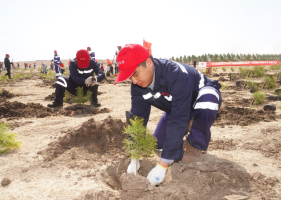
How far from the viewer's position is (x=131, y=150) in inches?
80.7

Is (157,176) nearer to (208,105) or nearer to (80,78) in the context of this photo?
(208,105)

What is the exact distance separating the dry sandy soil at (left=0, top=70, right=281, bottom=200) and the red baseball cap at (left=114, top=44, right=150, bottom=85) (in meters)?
0.89

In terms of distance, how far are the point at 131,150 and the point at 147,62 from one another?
87 centimetres

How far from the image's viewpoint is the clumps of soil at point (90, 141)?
2.68 metres

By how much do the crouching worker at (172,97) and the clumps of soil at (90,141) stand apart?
675 mm

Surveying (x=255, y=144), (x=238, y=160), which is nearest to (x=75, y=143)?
(x=238, y=160)

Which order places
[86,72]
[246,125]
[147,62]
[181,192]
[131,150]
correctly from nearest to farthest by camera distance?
[181,192]
[147,62]
[131,150]
[246,125]
[86,72]

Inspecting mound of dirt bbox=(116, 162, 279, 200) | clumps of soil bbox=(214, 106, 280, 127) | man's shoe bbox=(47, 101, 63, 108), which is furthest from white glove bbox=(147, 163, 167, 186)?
man's shoe bbox=(47, 101, 63, 108)

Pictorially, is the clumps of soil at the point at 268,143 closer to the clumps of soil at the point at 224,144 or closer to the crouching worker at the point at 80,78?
the clumps of soil at the point at 224,144

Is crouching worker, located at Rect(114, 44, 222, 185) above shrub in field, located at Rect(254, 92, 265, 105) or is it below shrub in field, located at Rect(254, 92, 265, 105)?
above

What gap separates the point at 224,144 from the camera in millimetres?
2932

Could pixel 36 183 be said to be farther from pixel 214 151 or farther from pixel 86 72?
pixel 86 72

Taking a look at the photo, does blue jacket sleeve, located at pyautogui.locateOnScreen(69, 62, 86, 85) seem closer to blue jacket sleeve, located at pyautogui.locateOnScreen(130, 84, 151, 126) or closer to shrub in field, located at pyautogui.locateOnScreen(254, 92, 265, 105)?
blue jacket sleeve, located at pyautogui.locateOnScreen(130, 84, 151, 126)

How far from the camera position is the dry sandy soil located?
178cm
